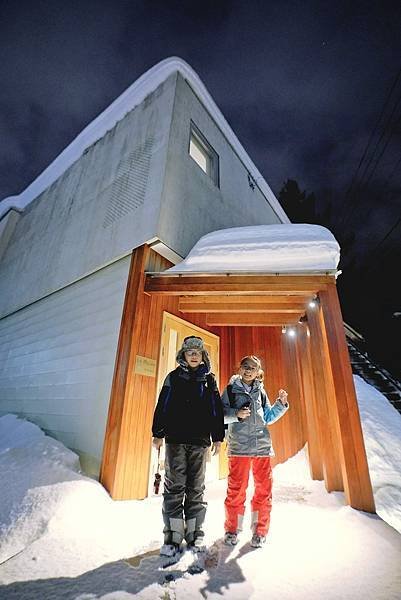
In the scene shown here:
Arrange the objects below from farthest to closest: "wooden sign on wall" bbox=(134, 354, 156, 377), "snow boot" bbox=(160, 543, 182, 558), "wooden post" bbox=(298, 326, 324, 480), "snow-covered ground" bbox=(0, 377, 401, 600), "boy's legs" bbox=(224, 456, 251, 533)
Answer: "wooden post" bbox=(298, 326, 324, 480), "wooden sign on wall" bbox=(134, 354, 156, 377), "boy's legs" bbox=(224, 456, 251, 533), "snow boot" bbox=(160, 543, 182, 558), "snow-covered ground" bbox=(0, 377, 401, 600)

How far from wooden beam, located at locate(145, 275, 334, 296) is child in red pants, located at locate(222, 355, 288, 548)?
1.59 m

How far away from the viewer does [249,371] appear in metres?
2.96

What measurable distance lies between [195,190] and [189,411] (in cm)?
513

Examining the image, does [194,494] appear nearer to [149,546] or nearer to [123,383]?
[149,546]

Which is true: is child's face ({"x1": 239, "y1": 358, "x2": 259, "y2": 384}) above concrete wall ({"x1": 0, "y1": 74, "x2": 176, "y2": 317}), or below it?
below

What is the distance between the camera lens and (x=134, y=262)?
15.8ft

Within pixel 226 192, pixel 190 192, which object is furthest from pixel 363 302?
pixel 190 192

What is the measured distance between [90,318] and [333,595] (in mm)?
4759

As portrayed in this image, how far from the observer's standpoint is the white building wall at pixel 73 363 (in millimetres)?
4297

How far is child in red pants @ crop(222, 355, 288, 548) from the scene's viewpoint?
2602mm

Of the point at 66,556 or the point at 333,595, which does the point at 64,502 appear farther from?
the point at 333,595

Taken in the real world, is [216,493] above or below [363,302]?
below

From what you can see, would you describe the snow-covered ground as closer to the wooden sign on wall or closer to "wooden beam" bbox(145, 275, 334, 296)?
the wooden sign on wall

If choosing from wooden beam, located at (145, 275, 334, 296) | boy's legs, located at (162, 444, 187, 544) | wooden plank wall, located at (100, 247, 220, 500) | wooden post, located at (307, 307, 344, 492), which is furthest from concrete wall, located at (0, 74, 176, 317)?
boy's legs, located at (162, 444, 187, 544)
